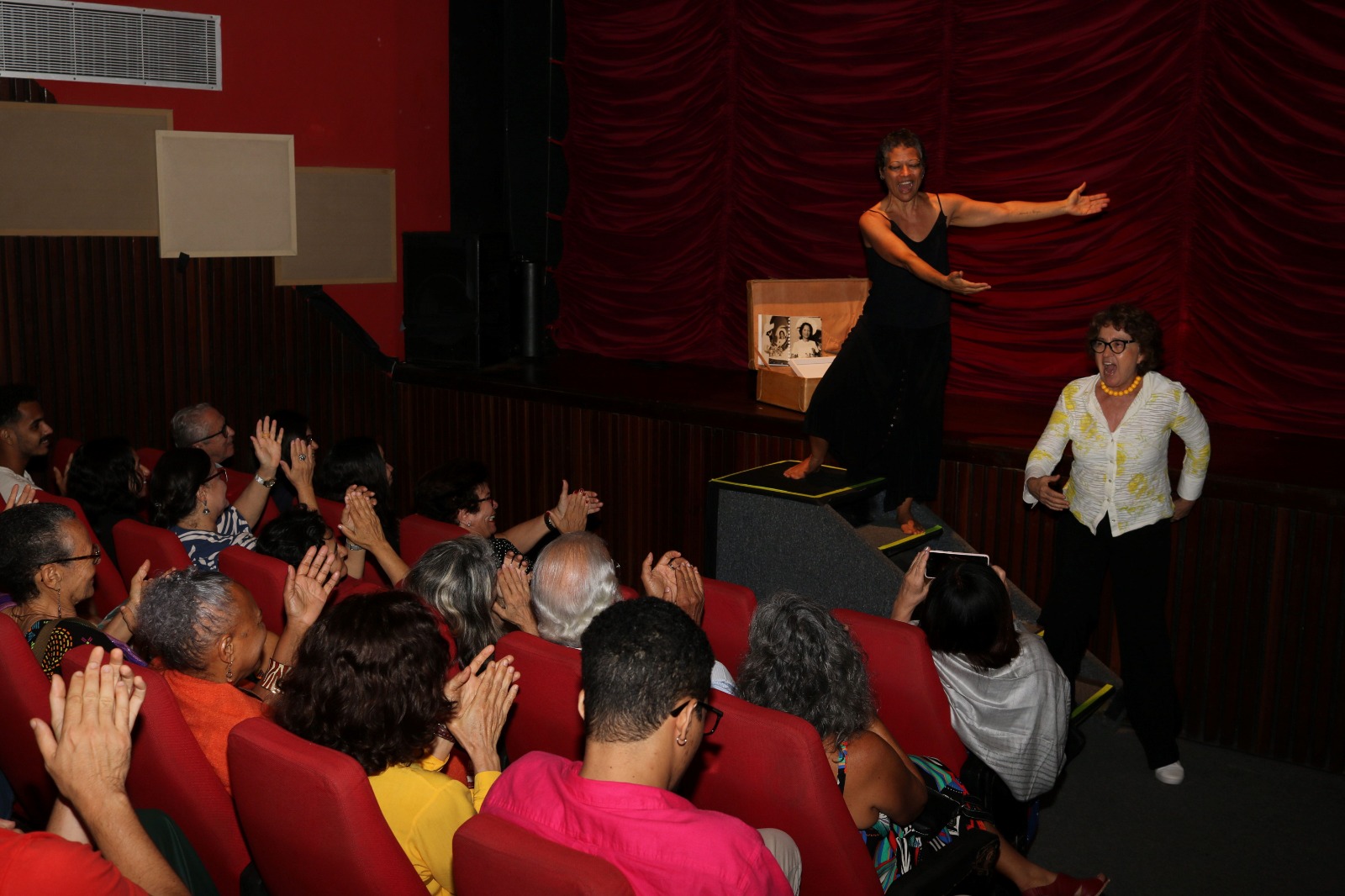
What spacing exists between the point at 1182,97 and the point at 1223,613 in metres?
2.33

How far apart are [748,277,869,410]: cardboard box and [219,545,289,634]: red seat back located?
9.19 feet

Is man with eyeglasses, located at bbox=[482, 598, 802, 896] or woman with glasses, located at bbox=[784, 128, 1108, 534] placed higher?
woman with glasses, located at bbox=[784, 128, 1108, 534]

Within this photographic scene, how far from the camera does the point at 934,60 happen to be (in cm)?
570

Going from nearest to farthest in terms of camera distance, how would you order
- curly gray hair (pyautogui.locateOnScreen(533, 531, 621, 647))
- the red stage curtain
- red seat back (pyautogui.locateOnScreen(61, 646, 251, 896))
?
red seat back (pyautogui.locateOnScreen(61, 646, 251, 896)), curly gray hair (pyautogui.locateOnScreen(533, 531, 621, 647)), the red stage curtain

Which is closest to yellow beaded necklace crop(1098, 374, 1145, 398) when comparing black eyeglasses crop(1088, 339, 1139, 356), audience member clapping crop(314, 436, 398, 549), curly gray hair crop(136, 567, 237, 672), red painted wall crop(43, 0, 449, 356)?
black eyeglasses crop(1088, 339, 1139, 356)

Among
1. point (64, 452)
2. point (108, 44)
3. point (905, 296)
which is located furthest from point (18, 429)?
point (905, 296)

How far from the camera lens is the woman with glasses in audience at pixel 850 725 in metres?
2.21

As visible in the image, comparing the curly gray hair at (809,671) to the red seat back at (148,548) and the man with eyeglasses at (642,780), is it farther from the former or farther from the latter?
the red seat back at (148,548)

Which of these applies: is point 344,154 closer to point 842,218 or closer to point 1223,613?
point 842,218

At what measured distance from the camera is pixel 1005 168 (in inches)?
219

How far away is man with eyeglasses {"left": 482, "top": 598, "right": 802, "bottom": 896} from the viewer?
1.62 metres

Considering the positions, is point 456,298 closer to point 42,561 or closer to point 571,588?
point 42,561

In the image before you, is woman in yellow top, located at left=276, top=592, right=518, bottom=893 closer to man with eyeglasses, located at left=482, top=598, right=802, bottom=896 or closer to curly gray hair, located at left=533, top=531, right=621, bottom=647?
man with eyeglasses, located at left=482, top=598, right=802, bottom=896

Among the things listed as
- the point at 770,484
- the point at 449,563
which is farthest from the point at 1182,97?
the point at 449,563
